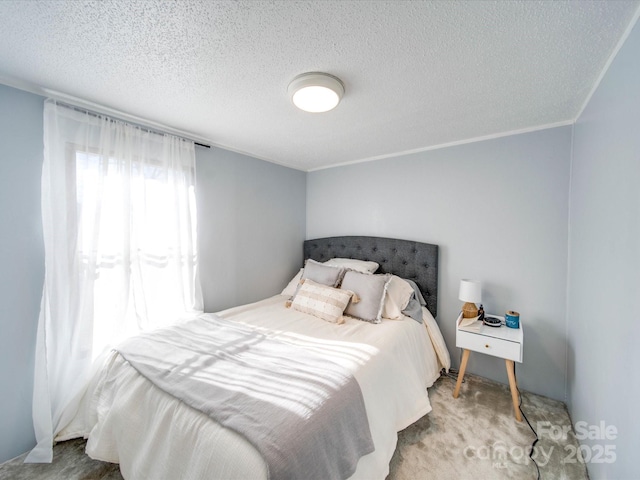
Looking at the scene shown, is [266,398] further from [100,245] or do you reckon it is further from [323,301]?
[100,245]

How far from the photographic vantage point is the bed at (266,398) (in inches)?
36.4

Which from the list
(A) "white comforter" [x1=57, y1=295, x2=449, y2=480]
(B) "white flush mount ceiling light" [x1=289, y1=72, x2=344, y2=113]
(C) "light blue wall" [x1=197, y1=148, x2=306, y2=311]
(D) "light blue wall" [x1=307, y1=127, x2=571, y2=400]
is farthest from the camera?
(C) "light blue wall" [x1=197, y1=148, x2=306, y2=311]

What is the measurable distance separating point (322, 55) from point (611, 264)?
1.71 m

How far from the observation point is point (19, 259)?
4.88 feet

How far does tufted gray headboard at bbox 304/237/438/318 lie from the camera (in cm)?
242

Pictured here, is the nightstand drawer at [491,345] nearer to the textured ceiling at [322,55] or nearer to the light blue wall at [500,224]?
the light blue wall at [500,224]

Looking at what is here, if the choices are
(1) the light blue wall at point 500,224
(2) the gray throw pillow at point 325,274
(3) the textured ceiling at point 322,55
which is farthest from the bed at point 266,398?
(3) the textured ceiling at point 322,55

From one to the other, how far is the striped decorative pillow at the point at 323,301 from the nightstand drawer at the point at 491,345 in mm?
943

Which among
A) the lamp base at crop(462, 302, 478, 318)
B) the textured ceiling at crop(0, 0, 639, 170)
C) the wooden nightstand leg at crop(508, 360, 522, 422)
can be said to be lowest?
the wooden nightstand leg at crop(508, 360, 522, 422)

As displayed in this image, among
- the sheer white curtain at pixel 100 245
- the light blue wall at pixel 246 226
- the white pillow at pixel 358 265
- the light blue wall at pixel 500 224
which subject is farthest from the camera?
the white pillow at pixel 358 265

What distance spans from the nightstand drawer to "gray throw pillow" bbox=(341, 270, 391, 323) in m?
0.66

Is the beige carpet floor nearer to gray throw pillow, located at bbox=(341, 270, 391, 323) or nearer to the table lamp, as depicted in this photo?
the table lamp

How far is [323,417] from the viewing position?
1019mm

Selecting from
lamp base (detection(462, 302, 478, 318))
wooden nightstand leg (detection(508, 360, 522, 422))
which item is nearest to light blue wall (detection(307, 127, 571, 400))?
lamp base (detection(462, 302, 478, 318))
